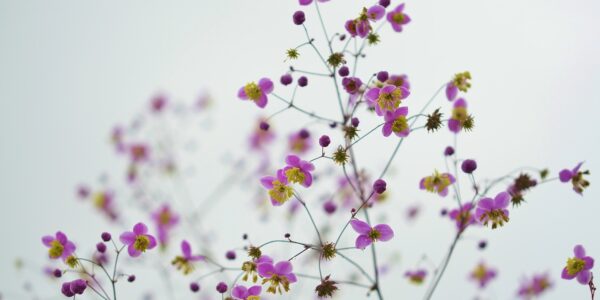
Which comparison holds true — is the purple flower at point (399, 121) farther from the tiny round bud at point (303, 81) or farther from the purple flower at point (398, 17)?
the purple flower at point (398, 17)

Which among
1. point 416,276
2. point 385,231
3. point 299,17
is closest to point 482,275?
point 416,276

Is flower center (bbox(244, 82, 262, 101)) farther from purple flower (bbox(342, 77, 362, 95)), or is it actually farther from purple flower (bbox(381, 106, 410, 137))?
purple flower (bbox(381, 106, 410, 137))

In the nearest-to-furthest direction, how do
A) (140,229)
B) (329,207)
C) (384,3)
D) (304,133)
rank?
(384,3) < (140,229) < (304,133) < (329,207)

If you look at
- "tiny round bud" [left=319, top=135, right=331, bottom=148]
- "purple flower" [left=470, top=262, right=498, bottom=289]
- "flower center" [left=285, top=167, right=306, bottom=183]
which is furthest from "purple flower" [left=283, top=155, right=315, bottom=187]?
"purple flower" [left=470, top=262, right=498, bottom=289]

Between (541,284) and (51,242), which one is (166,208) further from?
(541,284)

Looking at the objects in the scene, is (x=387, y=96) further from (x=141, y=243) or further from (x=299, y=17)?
(x=141, y=243)

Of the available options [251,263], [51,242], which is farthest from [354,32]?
[51,242]

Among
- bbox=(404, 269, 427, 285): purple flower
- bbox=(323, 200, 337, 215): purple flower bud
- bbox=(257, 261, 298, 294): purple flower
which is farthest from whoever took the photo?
bbox=(404, 269, 427, 285): purple flower
